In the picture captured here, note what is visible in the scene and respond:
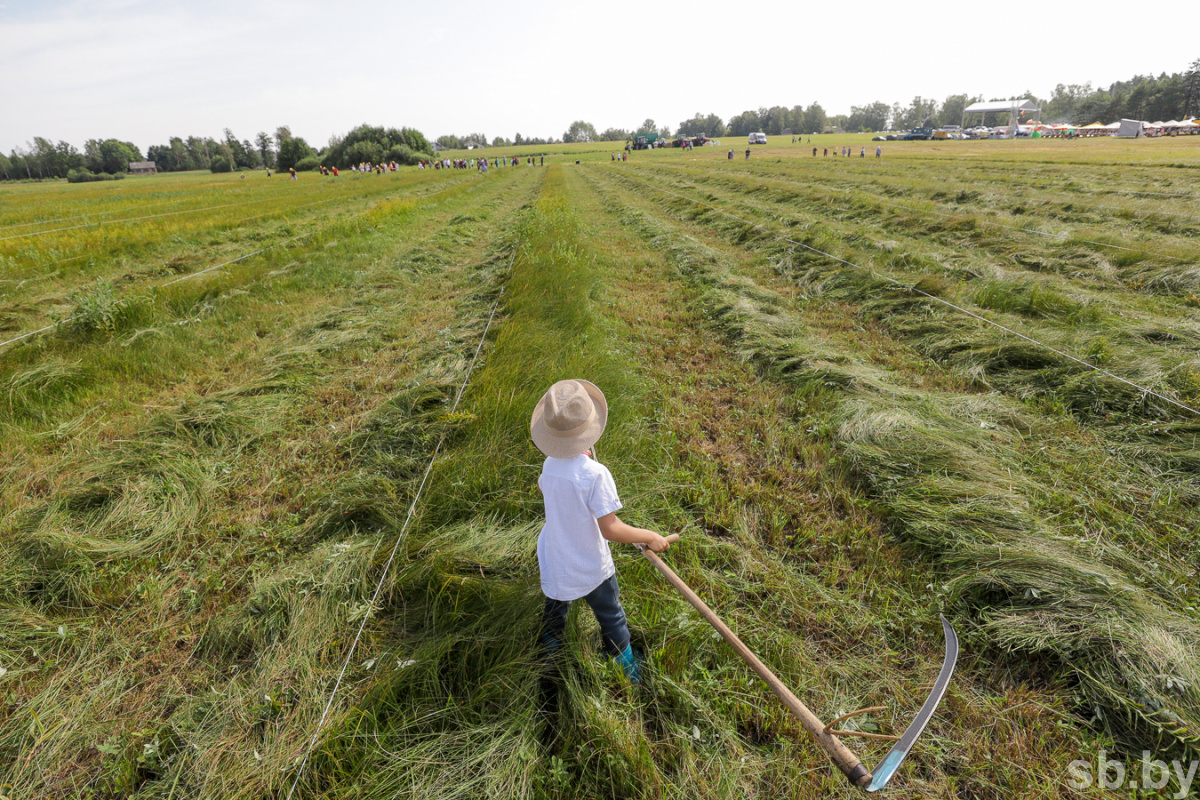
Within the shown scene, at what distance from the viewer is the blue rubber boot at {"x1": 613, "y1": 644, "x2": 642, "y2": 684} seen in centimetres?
205

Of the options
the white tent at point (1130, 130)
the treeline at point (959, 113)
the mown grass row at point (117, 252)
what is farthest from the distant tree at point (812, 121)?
the mown grass row at point (117, 252)

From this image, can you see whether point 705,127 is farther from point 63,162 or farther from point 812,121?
point 63,162

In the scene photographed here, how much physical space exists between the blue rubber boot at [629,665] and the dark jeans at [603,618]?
2 centimetres

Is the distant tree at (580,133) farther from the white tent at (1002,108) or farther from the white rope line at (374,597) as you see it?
the white rope line at (374,597)

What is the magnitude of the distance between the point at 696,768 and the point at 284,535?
2592mm

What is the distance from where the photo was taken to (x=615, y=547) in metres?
2.67

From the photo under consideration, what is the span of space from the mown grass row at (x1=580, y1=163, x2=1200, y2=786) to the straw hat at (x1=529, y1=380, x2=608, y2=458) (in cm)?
201

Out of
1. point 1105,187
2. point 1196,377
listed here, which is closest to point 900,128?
point 1105,187

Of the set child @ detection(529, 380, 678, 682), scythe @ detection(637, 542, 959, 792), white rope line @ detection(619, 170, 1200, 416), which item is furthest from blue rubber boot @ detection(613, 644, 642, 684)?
white rope line @ detection(619, 170, 1200, 416)

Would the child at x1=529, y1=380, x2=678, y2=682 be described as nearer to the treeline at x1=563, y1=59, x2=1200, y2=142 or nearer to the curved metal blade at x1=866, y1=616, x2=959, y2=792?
the curved metal blade at x1=866, y1=616, x2=959, y2=792

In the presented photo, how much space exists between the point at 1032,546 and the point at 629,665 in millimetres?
2187

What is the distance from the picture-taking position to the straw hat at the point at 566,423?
1837mm

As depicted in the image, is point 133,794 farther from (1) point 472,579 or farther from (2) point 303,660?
(1) point 472,579

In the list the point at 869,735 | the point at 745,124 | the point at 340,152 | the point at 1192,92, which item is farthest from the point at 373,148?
the point at 1192,92
